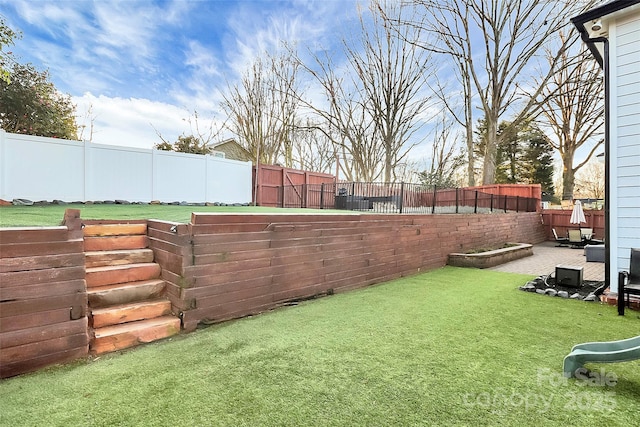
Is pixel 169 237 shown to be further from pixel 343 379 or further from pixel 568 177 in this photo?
pixel 568 177

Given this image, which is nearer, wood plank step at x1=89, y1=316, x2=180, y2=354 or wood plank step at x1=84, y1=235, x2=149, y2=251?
wood plank step at x1=89, y1=316, x2=180, y2=354

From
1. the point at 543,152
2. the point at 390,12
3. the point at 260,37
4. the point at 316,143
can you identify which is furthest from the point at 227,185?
the point at 543,152

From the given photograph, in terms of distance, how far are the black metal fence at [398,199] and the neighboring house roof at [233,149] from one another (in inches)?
279

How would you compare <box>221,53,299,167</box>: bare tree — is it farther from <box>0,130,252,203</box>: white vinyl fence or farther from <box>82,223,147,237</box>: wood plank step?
<box>82,223,147,237</box>: wood plank step

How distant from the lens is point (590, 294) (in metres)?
4.65

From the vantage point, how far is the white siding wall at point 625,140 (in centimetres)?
426

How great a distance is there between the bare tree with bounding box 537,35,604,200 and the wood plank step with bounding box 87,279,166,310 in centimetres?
1996

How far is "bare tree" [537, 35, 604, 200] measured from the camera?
16.2 m

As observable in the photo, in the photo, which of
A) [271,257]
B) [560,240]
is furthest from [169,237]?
[560,240]

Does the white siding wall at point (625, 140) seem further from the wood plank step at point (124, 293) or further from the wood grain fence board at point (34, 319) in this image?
the wood grain fence board at point (34, 319)

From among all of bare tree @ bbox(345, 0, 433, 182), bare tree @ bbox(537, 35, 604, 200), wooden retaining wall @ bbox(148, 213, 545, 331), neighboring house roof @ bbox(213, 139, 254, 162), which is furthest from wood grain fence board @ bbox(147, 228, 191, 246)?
bare tree @ bbox(537, 35, 604, 200)

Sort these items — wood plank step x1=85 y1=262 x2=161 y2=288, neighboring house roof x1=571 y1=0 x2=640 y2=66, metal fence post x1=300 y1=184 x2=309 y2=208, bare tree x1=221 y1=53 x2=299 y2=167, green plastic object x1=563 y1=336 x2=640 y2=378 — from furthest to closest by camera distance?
bare tree x1=221 y1=53 x2=299 y2=167 < metal fence post x1=300 y1=184 x2=309 y2=208 < neighboring house roof x1=571 y1=0 x2=640 y2=66 < wood plank step x1=85 y1=262 x2=161 y2=288 < green plastic object x1=563 y1=336 x2=640 y2=378

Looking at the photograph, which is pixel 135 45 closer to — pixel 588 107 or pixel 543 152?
pixel 588 107

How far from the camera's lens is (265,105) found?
17875 mm
